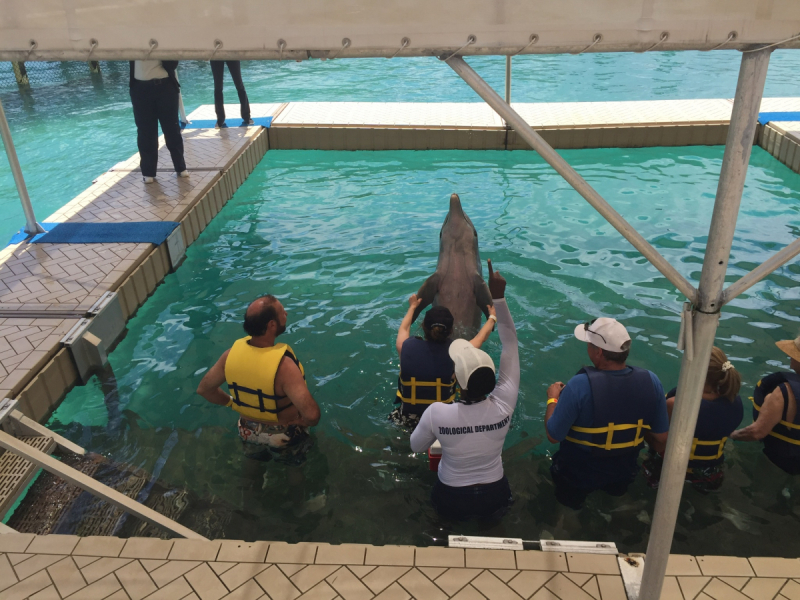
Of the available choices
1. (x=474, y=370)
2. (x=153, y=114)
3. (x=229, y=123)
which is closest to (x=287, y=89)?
(x=229, y=123)

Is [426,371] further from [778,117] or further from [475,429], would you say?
[778,117]

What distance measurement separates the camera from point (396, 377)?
604cm

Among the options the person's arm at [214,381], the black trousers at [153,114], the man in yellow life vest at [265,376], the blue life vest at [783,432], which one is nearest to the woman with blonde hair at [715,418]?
the blue life vest at [783,432]

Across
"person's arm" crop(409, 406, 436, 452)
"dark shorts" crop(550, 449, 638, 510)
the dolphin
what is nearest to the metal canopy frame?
"dark shorts" crop(550, 449, 638, 510)

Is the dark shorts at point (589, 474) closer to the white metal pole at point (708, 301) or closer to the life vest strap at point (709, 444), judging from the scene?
the life vest strap at point (709, 444)

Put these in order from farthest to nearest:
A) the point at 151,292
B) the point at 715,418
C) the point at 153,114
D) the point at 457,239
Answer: the point at 153,114
the point at 151,292
the point at 457,239
the point at 715,418

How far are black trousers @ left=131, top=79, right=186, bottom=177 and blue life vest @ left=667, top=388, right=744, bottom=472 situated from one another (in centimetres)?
815

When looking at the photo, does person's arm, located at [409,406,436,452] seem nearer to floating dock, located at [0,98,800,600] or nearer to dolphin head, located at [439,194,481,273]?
floating dock, located at [0,98,800,600]

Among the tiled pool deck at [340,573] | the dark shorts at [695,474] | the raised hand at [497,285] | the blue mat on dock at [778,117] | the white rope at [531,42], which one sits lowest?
the dark shorts at [695,474]

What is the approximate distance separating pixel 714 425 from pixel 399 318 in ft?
12.4

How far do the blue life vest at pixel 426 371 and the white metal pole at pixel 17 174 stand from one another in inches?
223

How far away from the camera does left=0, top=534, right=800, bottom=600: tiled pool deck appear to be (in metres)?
3.18

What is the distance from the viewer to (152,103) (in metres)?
8.98

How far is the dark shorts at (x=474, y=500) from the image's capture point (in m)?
3.79
